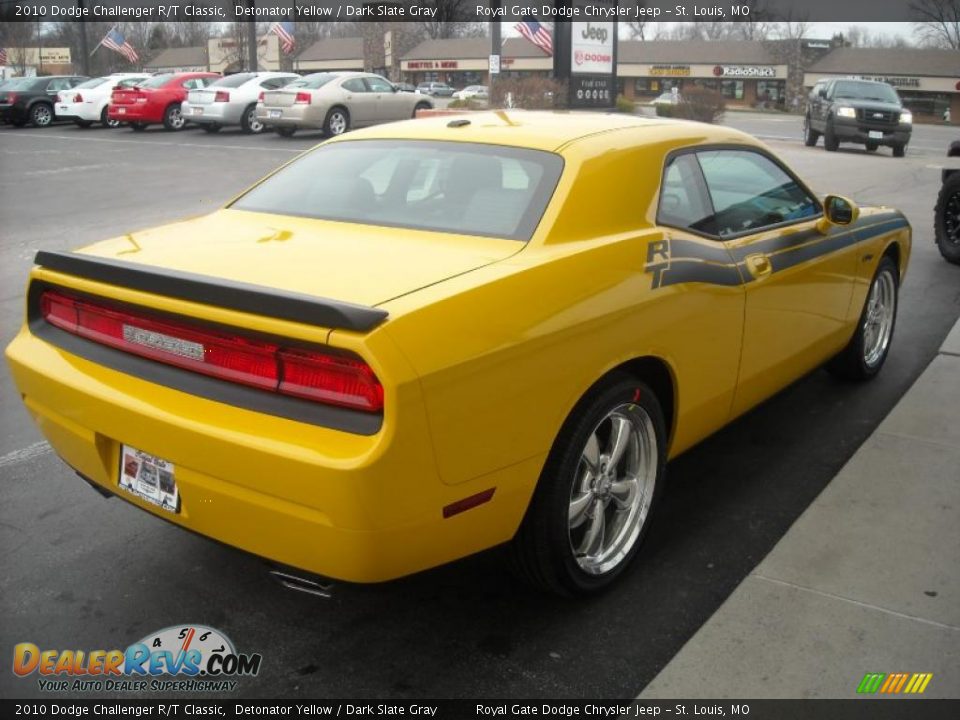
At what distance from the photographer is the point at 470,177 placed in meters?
3.54

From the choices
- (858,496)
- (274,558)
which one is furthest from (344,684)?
(858,496)

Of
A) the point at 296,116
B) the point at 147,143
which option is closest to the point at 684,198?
the point at 296,116

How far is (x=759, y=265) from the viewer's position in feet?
12.8

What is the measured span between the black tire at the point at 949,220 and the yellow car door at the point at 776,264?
510 centimetres

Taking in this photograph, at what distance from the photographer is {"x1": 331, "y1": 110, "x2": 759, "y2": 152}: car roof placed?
365 centimetres

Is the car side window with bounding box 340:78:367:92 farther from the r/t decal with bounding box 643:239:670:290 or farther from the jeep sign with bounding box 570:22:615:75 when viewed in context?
the r/t decal with bounding box 643:239:670:290

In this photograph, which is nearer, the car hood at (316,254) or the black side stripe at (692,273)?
the car hood at (316,254)

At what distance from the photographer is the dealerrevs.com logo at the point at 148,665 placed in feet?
9.20

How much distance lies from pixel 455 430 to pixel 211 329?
29.2 inches

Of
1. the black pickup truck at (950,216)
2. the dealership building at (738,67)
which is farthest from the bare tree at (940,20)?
the black pickup truck at (950,216)

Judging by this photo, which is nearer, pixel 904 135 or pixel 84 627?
pixel 84 627

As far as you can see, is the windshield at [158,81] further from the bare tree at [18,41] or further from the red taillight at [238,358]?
the bare tree at [18,41]

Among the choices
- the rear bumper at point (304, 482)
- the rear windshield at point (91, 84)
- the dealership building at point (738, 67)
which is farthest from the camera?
the dealership building at point (738, 67)

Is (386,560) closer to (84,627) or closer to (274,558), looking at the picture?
(274,558)
